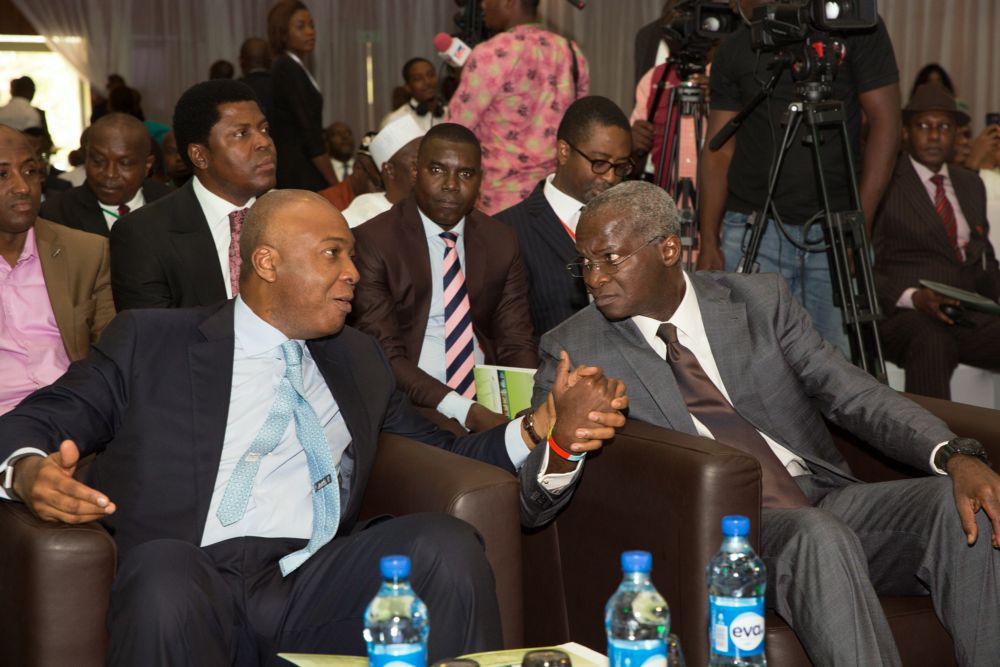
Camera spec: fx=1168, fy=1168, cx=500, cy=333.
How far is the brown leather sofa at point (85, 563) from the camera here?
210 centimetres

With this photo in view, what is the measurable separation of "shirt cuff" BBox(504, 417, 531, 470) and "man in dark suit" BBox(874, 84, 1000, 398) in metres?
2.72

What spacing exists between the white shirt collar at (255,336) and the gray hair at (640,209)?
0.80m

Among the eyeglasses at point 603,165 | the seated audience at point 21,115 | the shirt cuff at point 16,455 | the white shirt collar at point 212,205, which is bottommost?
the shirt cuff at point 16,455

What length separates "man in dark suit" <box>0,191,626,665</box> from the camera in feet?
6.95

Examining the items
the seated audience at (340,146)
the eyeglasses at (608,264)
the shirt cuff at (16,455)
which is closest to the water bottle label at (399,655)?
the shirt cuff at (16,455)

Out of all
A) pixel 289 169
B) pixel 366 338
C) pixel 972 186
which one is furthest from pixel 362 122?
pixel 366 338

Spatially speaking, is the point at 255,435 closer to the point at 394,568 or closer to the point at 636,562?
the point at 394,568

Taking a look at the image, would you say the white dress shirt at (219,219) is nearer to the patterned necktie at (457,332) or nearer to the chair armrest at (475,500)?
the patterned necktie at (457,332)

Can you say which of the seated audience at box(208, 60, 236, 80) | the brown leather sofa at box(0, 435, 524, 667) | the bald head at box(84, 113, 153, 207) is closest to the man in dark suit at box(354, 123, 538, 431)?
the brown leather sofa at box(0, 435, 524, 667)

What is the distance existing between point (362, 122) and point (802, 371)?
870cm

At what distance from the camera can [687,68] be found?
4.54m

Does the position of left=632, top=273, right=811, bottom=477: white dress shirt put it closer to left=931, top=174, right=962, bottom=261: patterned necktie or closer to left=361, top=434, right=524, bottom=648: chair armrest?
left=361, top=434, right=524, bottom=648: chair armrest

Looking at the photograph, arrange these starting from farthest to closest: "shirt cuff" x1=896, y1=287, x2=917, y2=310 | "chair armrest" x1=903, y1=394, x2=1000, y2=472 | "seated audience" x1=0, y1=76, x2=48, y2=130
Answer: "seated audience" x1=0, y1=76, x2=48, y2=130
"shirt cuff" x1=896, y1=287, x2=917, y2=310
"chair armrest" x1=903, y1=394, x2=1000, y2=472

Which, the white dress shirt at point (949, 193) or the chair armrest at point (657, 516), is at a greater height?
the white dress shirt at point (949, 193)
